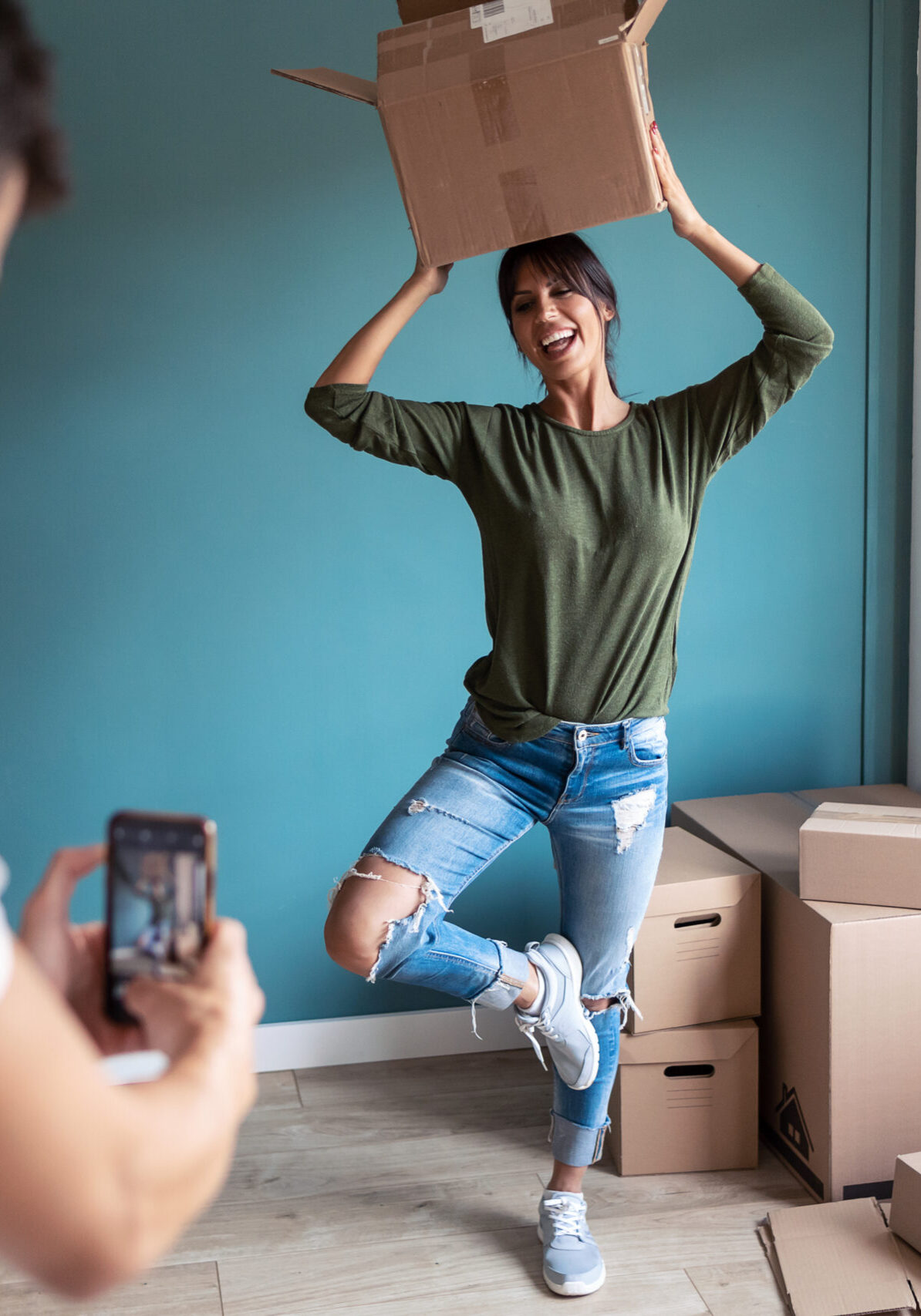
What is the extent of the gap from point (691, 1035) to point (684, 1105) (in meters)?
0.13

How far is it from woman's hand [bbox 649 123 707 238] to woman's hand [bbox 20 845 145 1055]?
1.23 m

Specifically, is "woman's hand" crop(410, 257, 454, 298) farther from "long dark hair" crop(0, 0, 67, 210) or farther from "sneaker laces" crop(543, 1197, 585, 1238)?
"sneaker laces" crop(543, 1197, 585, 1238)

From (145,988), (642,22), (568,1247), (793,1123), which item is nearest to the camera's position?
(145,988)

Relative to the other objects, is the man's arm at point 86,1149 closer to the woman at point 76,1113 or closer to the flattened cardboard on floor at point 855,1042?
the woman at point 76,1113

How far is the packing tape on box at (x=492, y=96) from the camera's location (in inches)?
57.2

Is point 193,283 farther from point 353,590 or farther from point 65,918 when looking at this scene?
point 65,918

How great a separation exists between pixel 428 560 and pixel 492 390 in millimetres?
370

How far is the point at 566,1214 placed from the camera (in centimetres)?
184

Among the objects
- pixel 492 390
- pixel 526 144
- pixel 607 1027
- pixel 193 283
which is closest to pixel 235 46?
pixel 193 283

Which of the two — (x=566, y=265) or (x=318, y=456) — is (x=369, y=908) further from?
(x=318, y=456)

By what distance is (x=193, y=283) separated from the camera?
2.27 m

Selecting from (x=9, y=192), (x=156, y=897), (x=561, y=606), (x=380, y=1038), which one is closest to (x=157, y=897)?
(x=156, y=897)

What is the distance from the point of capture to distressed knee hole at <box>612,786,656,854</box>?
169 centimetres

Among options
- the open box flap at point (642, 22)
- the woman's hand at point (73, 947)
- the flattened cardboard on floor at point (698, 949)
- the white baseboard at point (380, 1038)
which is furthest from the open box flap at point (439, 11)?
the white baseboard at point (380, 1038)
